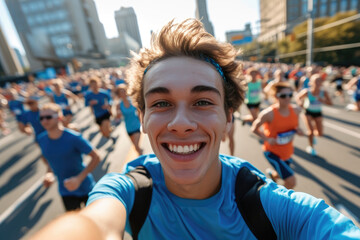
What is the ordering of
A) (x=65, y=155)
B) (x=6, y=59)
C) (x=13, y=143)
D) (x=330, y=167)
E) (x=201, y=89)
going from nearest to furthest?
(x=201, y=89) < (x=65, y=155) < (x=330, y=167) < (x=13, y=143) < (x=6, y=59)

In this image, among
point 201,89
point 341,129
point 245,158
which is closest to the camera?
point 201,89

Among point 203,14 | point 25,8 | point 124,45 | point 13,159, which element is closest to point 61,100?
point 13,159

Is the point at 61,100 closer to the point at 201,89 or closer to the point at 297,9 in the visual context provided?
the point at 201,89

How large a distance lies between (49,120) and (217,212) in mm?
2608

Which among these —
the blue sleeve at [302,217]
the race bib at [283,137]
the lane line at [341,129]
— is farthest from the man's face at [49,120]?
the lane line at [341,129]

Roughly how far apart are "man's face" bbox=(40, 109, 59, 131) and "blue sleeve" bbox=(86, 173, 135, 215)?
72.1 inches

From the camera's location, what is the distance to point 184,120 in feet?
3.53

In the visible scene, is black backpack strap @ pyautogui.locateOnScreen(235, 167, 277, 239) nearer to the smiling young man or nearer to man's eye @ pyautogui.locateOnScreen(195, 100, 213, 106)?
the smiling young man

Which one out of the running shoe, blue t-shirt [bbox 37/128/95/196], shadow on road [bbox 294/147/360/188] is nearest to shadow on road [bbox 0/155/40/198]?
blue t-shirt [bbox 37/128/95/196]

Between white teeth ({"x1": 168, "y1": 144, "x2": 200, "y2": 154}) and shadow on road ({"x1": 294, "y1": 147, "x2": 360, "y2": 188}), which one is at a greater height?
white teeth ({"x1": 168, "y1": 144, "x2": 200, "y2": 154})

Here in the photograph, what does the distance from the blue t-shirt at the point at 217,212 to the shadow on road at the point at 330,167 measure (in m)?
3.56

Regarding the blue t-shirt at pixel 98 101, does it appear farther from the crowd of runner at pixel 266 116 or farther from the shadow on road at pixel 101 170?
the shadow on road at pixel 101 170

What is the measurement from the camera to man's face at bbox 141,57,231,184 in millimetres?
1116

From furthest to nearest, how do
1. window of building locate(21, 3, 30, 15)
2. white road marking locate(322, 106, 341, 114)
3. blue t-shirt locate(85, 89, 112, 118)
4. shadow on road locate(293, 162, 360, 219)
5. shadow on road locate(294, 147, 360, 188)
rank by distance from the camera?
window of building locate(21, 3, 30, 15) → white road marking locate(322, 106, 341, 114) → blue t-shirt locate(85, 89, 112, 118) → shadow on road locate(294, 147, 360, 188) → shadow on road locate(293, 162, 360, 219)
